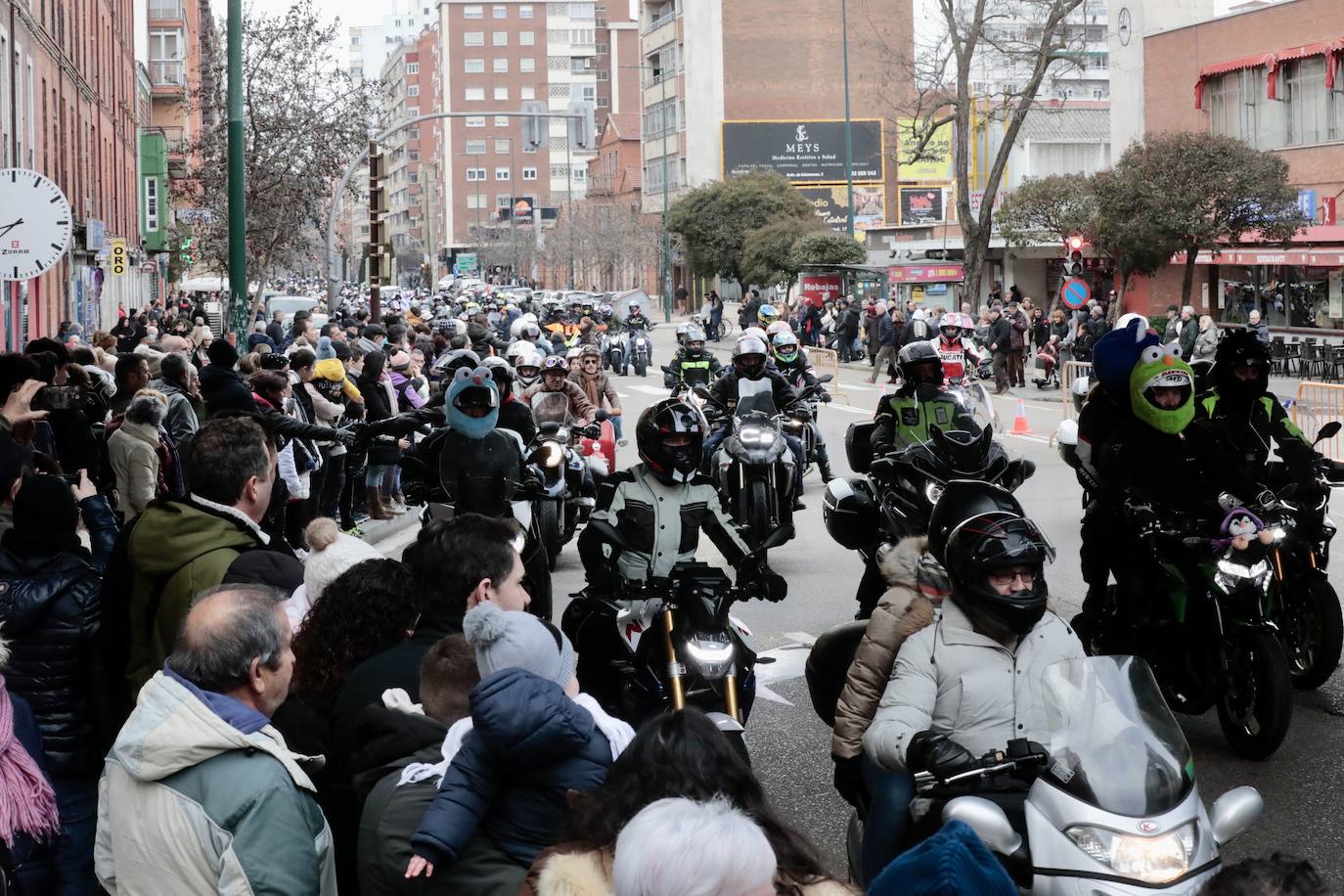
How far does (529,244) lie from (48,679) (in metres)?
130

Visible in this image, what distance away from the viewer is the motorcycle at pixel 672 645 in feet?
23.0

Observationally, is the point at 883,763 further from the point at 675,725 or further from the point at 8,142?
the point at 8,142

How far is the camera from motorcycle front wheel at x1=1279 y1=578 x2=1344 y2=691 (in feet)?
30.3

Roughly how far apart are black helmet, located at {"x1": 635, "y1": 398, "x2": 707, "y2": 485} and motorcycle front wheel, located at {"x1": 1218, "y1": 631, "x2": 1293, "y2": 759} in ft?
8.58

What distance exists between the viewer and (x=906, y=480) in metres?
9.60

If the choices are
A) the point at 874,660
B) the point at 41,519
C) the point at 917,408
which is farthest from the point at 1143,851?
the point at 917,408

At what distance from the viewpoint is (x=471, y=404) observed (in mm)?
10117

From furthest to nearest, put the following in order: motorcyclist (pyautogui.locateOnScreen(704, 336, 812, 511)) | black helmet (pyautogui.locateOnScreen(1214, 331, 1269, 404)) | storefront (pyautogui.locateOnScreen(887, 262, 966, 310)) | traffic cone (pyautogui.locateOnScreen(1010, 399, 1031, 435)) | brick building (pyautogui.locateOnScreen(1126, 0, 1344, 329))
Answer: storefront (pyautogui.locateOnScreen(887, 262, 966, 310))
brick building (pyautogui.locateOnScreen(1126, 0, 1344, 329))
traffic cone (pyautogui.locateOnScreen(1010, 399, 1031, 435))
motorcyclist (pyautogui.locateOnScreen(704, 336, 812, 511))
black helmet (pyautogui.locateOnScreen(1214, 331, 1269, 404))

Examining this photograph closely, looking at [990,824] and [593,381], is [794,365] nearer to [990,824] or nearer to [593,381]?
[593,381]

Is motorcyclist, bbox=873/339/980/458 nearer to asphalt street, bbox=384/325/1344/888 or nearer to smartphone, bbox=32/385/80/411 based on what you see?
asphalt street, bbox=384/325/1344/888

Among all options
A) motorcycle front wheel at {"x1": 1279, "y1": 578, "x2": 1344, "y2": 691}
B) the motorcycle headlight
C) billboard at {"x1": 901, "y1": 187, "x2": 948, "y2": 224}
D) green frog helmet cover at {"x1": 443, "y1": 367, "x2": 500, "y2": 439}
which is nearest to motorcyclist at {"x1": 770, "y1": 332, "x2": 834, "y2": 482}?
green frog helmet cover at {"x1": 443, "y1": 367, "x2": 500, "y2": 439}

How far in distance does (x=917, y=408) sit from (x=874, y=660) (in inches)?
223

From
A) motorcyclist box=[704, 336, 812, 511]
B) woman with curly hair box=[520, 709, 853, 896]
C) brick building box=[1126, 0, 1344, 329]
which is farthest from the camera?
brick building box=[1126, 0, 1344, 329]

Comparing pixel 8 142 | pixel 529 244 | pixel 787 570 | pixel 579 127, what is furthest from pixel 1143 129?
pixel 529 244
